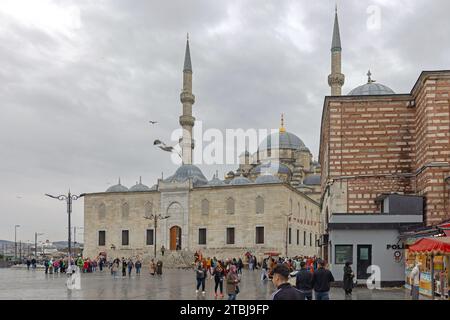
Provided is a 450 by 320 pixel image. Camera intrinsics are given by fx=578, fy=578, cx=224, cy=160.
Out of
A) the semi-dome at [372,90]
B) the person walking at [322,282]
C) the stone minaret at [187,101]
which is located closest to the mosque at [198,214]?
the stone minaret at [187,101]

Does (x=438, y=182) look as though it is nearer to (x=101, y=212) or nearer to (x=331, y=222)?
(x=331, y=222)

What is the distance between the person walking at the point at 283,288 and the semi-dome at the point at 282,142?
57.6m

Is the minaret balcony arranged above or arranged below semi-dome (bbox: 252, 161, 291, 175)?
above

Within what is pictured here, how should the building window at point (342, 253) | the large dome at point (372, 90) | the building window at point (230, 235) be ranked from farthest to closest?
the building window at point (230, 235), the large dome at point (372, 90), the building window at point (342, 253)

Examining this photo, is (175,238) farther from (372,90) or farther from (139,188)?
(372,90)

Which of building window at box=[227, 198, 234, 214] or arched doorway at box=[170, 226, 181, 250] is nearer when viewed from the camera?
building window at box=[227, 198, 234, 214]

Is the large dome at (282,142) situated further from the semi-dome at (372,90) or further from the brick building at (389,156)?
the brick building at (389,156)

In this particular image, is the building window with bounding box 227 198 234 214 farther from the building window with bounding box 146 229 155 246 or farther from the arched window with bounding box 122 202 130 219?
the arched window with bounding box 122 202 130 219

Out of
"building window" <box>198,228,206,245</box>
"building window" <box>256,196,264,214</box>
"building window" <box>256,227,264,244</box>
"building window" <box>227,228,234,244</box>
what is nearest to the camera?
"building window" <box>256,227,264,244</box>

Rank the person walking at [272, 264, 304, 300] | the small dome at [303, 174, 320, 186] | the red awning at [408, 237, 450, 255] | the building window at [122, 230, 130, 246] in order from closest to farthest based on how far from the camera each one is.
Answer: the person walking at [272, 264, 304, 300] < the red awning at [408, 237, 450, 255] < the building window at [122, 230, 130, 246] < the small dome at [303, 174, 320, 186]

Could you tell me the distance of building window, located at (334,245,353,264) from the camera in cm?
1847

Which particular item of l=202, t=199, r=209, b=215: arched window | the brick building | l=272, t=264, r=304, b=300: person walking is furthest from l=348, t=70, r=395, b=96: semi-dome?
l=272, t=264, r=304, b=300: person walking

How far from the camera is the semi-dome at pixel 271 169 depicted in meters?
58.1

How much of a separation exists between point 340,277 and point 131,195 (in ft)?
108
